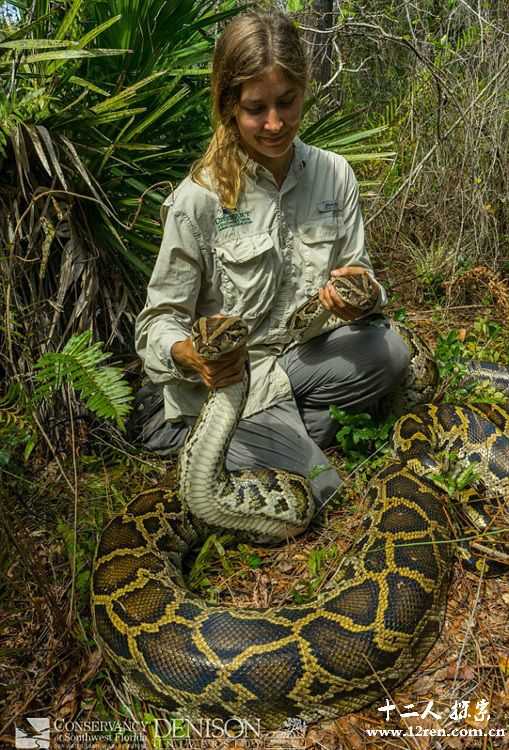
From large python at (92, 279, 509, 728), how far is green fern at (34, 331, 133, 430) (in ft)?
1.85

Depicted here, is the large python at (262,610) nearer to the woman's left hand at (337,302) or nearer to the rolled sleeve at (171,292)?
the woman's left hand at (337,302)

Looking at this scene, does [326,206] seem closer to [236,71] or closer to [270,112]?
[270,112]

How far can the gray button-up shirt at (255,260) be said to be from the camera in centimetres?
384

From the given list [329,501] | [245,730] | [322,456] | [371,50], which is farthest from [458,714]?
[371,50]

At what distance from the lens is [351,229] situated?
442 centimetres

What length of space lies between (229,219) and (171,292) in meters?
0.63

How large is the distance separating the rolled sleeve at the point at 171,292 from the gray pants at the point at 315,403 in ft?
1.95

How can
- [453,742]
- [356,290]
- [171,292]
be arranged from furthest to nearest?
[171,292] < [356,290] < [453,742]

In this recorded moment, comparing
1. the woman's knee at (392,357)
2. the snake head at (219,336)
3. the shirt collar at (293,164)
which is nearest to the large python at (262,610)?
the snake head at (219,336)

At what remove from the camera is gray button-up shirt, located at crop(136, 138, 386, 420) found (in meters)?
3.84

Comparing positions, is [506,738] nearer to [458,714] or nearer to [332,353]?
[458,714]

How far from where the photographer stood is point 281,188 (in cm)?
407

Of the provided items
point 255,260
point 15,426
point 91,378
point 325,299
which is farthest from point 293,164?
point 15,426

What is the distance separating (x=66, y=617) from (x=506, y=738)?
2194 millimetres
